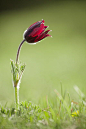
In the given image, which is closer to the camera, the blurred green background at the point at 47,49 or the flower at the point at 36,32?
the flower at the point at 36,32

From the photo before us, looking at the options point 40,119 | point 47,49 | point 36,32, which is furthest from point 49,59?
point 40,119

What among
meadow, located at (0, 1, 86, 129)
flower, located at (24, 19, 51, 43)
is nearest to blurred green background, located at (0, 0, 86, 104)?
meadow, located at (0, 1, 86, 129)

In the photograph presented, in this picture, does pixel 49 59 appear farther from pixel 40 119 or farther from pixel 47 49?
pixel 40 119

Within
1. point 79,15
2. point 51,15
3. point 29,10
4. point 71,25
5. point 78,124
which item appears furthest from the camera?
point 29,10

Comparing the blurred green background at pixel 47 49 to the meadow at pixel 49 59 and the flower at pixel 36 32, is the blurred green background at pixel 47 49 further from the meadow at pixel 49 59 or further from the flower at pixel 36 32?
the flower at pixel 36 32

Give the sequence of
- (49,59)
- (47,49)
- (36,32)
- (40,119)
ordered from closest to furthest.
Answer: (40,119) < (36,32) < (49,59) < (47,49)

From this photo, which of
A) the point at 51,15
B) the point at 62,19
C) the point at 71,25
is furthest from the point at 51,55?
the point at 51,15

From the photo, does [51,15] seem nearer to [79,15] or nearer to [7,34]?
[79,15]

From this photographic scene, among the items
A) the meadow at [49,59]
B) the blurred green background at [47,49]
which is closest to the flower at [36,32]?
the meadow at [49,59]
